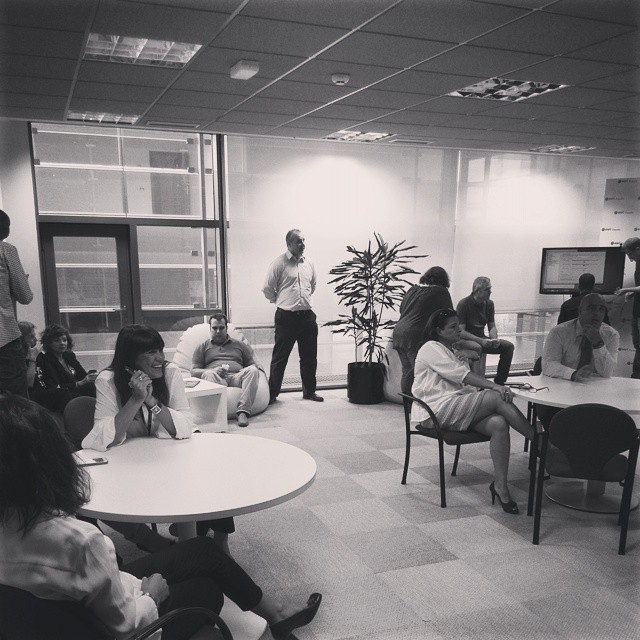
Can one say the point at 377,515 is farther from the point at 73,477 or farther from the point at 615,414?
the point at 73,477

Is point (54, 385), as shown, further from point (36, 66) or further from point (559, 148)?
point (559, 148)

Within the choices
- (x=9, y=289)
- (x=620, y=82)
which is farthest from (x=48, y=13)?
(x=620, y=82)

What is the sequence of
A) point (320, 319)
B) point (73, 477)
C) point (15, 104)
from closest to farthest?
1. point (73, 477)
2. point (15, 104)
3. point (320, 319)

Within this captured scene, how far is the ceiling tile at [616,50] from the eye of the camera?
10.5ft

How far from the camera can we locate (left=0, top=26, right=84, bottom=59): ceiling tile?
3012mm

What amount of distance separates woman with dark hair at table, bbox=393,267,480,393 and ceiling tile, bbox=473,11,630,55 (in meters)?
2.24

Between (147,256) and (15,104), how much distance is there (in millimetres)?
2090

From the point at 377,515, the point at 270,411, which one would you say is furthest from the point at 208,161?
the point at 377,515

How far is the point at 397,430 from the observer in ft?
16.6

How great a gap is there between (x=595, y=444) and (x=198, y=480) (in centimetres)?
196

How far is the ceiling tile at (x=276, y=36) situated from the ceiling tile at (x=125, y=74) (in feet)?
2.32

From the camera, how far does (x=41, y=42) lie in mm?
3162

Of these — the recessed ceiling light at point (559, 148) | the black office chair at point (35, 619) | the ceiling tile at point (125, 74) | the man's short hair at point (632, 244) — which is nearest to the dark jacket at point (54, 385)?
the ceiling tile at point (125, 74)

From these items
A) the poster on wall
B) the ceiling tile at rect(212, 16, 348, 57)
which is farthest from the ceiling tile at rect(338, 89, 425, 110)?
the poster on wall
